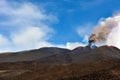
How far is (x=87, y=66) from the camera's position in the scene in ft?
315

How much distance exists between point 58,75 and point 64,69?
7.29 m

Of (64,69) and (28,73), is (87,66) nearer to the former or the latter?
(64,69)

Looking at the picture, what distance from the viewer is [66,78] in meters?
82.0

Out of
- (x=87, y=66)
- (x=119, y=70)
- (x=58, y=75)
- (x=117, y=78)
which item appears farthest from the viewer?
(x=87, y=66)

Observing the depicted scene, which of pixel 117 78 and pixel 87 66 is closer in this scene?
pixel 117 78

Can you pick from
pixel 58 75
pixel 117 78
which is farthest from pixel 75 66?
pixel 117 78

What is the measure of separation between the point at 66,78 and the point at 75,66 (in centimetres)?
1691

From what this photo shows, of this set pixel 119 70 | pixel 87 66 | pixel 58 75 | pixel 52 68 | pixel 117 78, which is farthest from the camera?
pixel 52 68

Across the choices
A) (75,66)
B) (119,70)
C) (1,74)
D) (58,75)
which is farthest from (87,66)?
(1,74)

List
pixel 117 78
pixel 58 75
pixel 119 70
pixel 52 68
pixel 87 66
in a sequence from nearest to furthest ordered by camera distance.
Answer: pixel 117 78 → pixel 119 70 → pixel 58 75 → pixel 87 66 → pixel 52 68

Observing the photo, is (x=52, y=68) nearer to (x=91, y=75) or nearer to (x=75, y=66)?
(x=75, y=66)

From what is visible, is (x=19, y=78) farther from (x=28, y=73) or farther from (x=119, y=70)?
(x=119, y=70)

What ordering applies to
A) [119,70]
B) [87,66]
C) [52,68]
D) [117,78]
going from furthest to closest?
1. [52,68]
2. [87,66]
3. [119,70]
4. [117,78]

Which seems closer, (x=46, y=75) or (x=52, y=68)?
(x=46, y=75)
